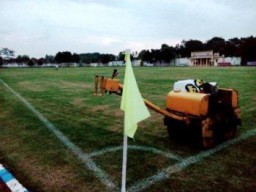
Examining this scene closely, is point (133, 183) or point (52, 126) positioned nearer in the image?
point (133, 183)

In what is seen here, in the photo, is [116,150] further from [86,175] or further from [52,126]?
[52,126]

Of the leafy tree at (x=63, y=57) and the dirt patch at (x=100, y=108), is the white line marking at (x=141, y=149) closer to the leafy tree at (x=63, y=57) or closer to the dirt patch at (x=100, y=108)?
the dirt patch at (x=100, y=108)

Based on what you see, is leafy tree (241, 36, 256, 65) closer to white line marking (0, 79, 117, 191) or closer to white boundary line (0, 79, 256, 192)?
white boundary line (0, 79, 256, 192)

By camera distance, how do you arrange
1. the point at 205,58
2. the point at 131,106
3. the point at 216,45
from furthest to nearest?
the point at 216,45, the point at 205,58, the point at 131,106

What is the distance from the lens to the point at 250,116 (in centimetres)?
921

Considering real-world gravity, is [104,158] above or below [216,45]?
below

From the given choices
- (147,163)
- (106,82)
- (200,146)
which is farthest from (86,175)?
(200,146)

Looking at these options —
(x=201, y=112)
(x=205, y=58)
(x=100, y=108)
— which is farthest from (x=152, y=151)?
(x=205, y=58)

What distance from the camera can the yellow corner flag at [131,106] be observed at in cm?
345

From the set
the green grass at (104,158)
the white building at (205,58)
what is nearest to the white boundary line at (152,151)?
the green grass at (104,158)

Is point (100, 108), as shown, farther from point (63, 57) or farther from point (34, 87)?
point (63, 57)

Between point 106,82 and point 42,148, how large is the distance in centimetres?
210

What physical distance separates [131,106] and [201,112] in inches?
105

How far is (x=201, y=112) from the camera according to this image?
5742 millimetres
